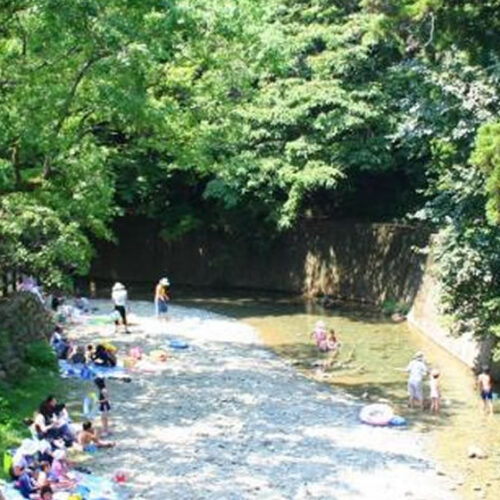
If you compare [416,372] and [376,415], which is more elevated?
Result: [416,372]

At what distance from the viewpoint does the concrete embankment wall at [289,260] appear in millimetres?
35062

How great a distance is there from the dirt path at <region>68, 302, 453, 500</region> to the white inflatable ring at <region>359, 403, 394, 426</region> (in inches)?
9.2

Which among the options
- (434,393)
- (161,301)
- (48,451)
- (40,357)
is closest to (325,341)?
(434,393)

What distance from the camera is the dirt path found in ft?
51.0

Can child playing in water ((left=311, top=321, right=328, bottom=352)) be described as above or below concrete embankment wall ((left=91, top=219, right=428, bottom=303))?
below

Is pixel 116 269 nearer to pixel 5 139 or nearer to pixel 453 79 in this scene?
pixel 453 79

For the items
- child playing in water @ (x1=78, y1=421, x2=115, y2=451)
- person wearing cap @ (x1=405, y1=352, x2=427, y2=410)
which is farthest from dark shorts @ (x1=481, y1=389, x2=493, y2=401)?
child playing in water @ (x1=78, y1=421, x2=115, y2=451)

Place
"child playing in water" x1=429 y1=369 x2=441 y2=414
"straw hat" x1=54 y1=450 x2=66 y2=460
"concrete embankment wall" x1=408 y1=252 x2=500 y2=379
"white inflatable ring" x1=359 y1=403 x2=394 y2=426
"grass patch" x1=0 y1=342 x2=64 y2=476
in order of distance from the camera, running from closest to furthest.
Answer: "straw hat" x1=54 y1=450 x2=66 y2=460, "grass patch" x1=0 y1=342 x2=64 y2=476, "white inflatable ring" x1=359 y1=403 x2=394 y2=426, "child playing in water" x1=429 y1=369 x2=441 y2=414, "concrete embankment wall" x1=408 y1=252 x2=500 y2=379

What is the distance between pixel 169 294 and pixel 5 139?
22941mm

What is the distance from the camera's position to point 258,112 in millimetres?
35062

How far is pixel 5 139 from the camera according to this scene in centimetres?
1725

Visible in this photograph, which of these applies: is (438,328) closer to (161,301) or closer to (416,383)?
(416,383)

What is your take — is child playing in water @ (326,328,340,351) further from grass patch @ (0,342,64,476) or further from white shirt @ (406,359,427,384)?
grass patch @ (0,342,64,476)

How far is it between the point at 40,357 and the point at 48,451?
261 inches
